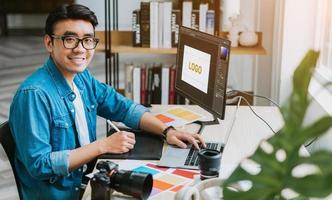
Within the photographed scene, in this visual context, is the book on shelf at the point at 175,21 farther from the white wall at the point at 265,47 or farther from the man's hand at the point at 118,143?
the man's hand at the point at 118,143

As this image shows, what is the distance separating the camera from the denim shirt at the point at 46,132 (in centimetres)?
172

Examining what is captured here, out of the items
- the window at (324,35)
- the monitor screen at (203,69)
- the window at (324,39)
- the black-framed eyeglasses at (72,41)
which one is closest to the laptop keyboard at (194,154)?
the monitor screen at (203,69)

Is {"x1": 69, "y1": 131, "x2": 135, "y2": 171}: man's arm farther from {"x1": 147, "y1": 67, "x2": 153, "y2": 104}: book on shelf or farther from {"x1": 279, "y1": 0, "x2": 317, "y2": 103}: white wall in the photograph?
{"x1": 147, "y1": 67, "x2": 153, "y2": 104}: book on shelf

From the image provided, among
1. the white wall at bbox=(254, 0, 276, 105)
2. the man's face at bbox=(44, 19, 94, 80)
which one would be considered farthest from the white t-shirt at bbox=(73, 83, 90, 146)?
the white wall at bbox=(254, 0, 276, 105)

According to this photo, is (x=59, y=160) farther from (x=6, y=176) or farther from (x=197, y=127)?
(x=6, y=176)

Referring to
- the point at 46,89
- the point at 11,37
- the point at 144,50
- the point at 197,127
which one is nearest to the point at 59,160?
the point at 46,89

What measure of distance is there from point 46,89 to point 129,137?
0.36 m

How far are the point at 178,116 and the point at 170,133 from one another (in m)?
0.35

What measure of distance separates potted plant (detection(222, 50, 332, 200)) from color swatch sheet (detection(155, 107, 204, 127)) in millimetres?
1531

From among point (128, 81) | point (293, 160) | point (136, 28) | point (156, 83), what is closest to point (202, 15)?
point (136, 28)

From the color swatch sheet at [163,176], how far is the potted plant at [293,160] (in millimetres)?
876

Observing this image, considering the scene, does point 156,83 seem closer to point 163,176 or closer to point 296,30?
point 296,30

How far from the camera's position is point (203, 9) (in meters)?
3.05

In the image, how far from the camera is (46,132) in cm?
176
